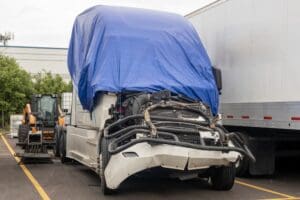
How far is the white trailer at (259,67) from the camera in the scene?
33.8 ft

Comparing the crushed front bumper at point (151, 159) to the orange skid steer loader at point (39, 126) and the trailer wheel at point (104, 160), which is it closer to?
the trailer wheel at point (104, 160)

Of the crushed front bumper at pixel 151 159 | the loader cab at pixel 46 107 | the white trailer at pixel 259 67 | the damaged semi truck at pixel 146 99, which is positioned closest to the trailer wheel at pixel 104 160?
the damaged semi truck at pixel 146 99

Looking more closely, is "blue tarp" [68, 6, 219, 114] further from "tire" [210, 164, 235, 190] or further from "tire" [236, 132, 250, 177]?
"tire" [236, 132, 250, 177]

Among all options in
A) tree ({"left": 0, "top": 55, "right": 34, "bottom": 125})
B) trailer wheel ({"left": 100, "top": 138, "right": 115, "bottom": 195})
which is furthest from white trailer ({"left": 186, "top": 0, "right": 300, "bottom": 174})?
tree ({"left": 0, "top": 55, "right": 34, "bottom": 125})

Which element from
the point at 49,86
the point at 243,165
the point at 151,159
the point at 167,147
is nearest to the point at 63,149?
the point at 243,165

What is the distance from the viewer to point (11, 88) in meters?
42.8

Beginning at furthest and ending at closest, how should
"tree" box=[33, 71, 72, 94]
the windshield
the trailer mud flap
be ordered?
"tree" box=[33, 71, 72, 94] < the windshield < the trailer mud flap

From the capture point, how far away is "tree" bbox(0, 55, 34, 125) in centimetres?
4259

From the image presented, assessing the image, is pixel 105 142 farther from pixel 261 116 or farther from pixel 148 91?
pixel 261 116

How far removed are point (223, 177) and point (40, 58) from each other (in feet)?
184

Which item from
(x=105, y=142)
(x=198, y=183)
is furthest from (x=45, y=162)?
(x=105, y=142)

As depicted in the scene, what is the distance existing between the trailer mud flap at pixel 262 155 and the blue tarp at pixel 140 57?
2.13 m

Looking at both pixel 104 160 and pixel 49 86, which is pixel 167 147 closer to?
pixel 104 160

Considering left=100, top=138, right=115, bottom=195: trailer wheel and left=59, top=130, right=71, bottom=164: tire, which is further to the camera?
left=59, top=130, right=71, bottom=164: tire
